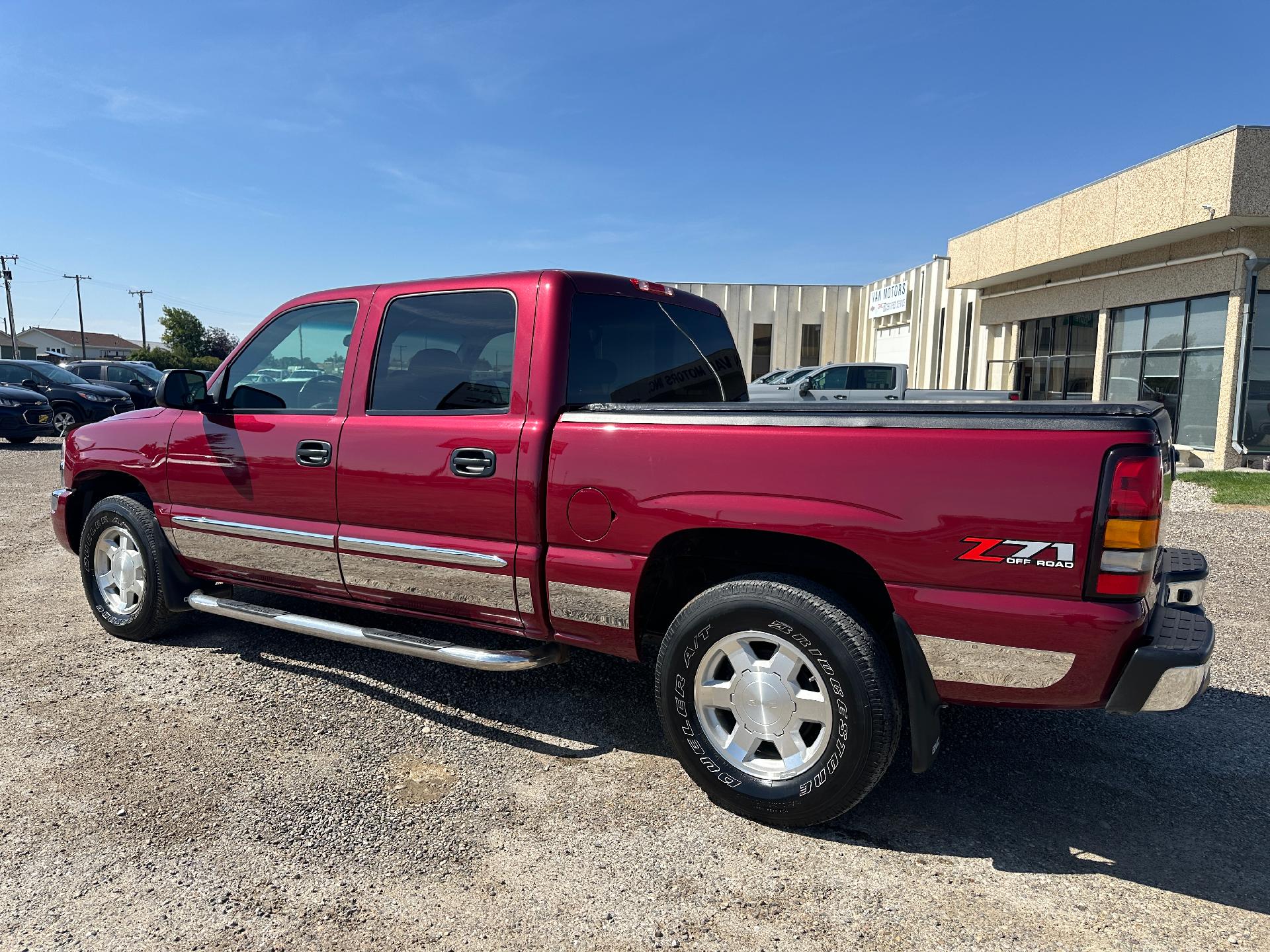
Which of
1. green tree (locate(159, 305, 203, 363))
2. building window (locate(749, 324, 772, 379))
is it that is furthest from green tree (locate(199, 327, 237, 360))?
building window (locate(749, 324, 772, 379))

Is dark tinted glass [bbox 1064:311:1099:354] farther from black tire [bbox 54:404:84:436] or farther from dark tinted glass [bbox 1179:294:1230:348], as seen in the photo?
black tire [bbox 54:404:84:436]

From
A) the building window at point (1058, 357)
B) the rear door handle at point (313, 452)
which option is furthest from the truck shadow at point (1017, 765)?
the building window at point (1058, 357)

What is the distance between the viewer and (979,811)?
9.98 ft

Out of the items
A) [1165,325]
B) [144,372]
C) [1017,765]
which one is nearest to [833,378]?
[1165,325]

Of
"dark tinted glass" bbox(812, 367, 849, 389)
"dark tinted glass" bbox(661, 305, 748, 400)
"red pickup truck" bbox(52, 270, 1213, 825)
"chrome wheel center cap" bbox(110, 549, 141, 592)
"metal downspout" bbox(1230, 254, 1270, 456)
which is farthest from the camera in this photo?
"dark tinted glass" bbox(812, 367, 849, 389)

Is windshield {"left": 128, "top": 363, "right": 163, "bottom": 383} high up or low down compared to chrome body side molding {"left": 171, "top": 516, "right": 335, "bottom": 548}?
up

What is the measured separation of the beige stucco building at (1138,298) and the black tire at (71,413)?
20496mm

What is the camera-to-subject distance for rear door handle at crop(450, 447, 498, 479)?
335cm

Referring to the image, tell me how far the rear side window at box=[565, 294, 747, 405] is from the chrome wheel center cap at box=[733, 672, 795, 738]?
4.25 feet

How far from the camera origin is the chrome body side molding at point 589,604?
3.15 meters

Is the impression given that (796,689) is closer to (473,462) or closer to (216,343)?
(473,462)

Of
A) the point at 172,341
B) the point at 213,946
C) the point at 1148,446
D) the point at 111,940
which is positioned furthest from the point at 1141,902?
the point at 172,341

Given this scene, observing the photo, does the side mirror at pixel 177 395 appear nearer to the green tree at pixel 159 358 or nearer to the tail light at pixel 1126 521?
the tail light at pixel 1126 521

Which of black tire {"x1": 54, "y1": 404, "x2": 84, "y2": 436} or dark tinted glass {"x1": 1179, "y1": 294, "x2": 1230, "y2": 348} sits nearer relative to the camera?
dark tinted glass {"x1": 1179, "y1": 294, "x2": 1230, "y2": 348}
